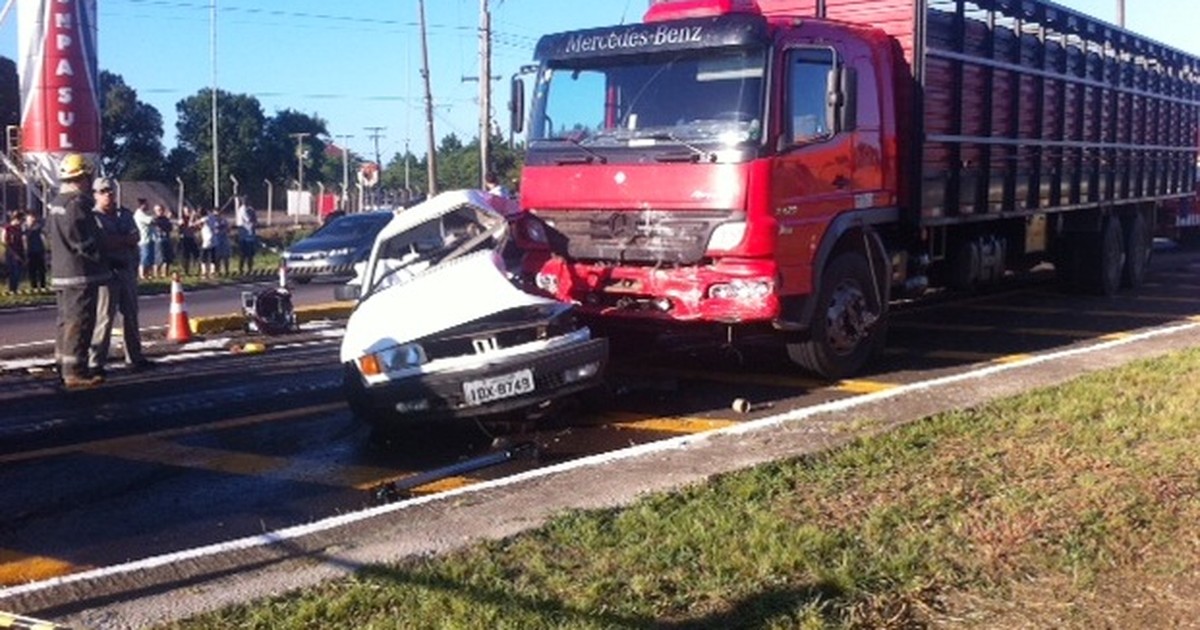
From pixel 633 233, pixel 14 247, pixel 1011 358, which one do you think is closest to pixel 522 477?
pixel 633 233

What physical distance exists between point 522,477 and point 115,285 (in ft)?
19.4

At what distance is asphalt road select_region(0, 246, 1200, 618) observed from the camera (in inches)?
228

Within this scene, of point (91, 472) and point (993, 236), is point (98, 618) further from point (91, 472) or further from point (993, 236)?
point (993, 236)

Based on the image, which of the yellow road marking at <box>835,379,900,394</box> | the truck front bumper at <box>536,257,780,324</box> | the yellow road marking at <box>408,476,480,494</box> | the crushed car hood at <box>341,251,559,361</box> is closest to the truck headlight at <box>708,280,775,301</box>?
the truck front bumper at <box>536,257,780,324</box>

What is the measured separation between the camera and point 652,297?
891cm

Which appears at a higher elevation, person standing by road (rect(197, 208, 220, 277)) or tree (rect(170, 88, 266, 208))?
tree (rect(170, 88, 266, 208))

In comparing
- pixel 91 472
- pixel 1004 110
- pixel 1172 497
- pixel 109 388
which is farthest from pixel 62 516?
pixel 1004 110

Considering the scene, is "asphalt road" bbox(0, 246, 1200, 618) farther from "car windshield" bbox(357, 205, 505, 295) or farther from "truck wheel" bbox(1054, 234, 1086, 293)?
"truck wheel" bbox(1054, 234, 1086, 293)

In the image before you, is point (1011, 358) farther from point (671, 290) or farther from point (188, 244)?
point (188, 244)

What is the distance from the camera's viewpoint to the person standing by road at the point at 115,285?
1047 centimetres

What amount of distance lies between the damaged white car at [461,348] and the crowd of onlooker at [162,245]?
12.8m

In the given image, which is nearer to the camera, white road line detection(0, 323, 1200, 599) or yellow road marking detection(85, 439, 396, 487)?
white road line detection(0, 323, 1200, 599)

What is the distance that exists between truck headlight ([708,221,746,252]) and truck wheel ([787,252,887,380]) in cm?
102

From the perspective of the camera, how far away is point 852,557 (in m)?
4.70
